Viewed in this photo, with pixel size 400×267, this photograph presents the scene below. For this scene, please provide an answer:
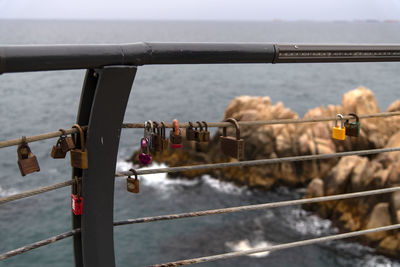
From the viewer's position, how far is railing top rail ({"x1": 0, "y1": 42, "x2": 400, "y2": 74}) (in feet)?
5.50

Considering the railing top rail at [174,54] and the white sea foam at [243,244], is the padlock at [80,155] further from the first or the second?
the white sea foam at [243,244]

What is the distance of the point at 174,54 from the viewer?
2061 mm

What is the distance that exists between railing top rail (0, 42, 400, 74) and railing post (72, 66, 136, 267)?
8cm

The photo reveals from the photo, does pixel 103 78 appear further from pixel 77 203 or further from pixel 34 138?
pixel 77 203

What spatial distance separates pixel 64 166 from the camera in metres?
40.5

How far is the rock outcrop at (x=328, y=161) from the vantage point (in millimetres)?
Answer: 22047

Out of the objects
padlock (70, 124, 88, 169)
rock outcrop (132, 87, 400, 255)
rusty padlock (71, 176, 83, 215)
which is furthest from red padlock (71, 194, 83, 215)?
rock outcrop (132, 87, 400, 255)

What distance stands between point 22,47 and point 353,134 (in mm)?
2345

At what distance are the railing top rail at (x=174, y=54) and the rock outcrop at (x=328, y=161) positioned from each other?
1914 cm

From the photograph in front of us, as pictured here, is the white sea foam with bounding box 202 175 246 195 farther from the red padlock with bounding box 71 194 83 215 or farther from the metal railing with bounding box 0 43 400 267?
the red padlock with bounding box 71 194 83 215

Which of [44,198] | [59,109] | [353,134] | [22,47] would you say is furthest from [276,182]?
[59,109]

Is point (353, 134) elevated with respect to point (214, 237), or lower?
elevated

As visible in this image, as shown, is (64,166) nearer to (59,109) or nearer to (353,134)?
(59,109)

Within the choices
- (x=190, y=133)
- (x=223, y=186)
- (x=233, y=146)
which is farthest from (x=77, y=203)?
(x=223, y=186)
